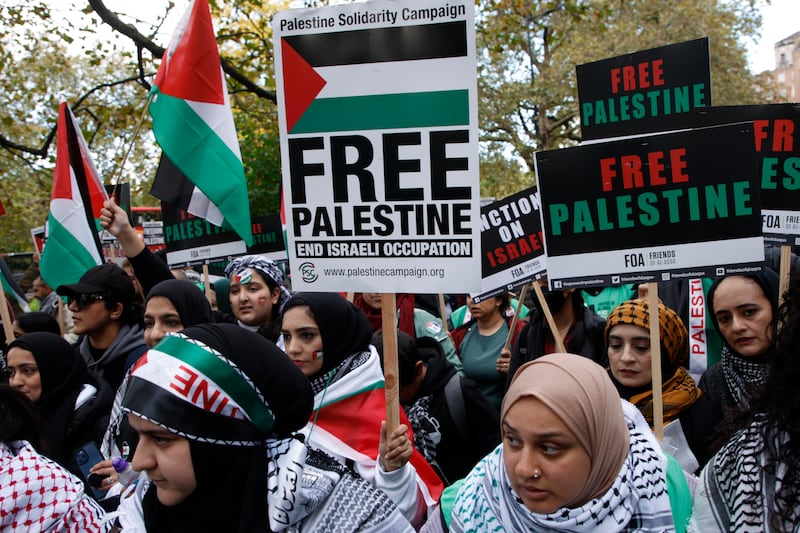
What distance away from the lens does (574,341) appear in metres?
4.54

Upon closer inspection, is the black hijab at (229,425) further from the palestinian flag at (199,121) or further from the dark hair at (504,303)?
the dark hair at (504,303)

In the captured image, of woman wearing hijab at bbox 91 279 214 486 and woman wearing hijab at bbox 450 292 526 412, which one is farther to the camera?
woman wearing hijab at bbox 450 292 526 412

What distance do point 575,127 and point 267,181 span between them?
12.4 metres

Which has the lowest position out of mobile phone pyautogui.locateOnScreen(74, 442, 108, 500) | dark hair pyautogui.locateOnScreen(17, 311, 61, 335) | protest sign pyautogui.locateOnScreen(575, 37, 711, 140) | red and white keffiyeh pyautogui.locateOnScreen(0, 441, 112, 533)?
mobile phone pyautogui.locateOnScreen(74, 442, 108, 500)

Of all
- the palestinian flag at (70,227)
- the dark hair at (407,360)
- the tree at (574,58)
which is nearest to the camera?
the dark hair at (407,360)

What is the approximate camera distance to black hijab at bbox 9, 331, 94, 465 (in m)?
3.55

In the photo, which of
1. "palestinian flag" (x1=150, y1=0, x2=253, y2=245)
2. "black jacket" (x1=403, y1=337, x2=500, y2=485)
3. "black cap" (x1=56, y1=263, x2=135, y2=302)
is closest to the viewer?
"black jacket" (x1=403, y1=337, x2=500, y2=485)

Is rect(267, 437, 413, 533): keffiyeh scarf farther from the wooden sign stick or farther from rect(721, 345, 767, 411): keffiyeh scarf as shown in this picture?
rect(721, 345, 767, 411): keffiyeh scarf

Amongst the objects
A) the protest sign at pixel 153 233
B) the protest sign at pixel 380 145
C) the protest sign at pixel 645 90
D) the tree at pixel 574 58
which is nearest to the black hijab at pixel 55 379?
the protest sign at pixel 380 145

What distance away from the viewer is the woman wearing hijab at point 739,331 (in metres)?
3.14

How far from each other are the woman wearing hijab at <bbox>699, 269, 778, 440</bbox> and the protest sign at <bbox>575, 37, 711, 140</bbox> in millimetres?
1034

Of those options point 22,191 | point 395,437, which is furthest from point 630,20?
point 395,437

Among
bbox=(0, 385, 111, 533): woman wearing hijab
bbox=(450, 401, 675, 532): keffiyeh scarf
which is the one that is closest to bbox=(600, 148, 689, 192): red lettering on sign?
bbox=(450, 401, 675, 532): keffiyeh scarf

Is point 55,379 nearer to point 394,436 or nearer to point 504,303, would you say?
point 394,436
